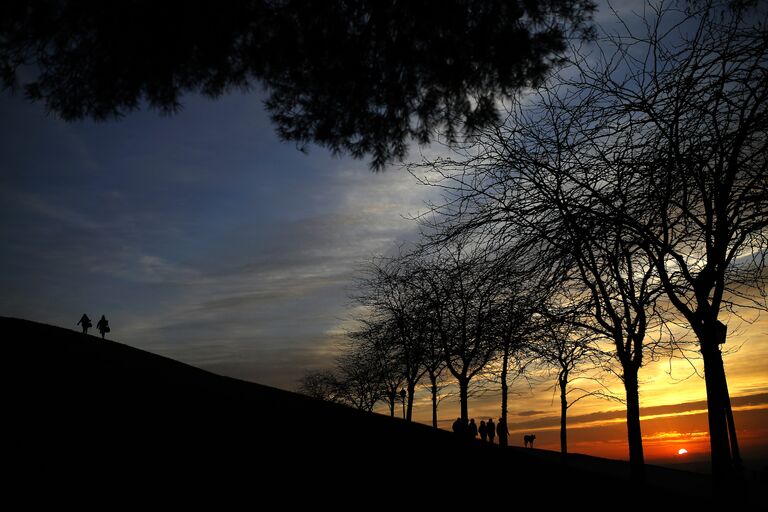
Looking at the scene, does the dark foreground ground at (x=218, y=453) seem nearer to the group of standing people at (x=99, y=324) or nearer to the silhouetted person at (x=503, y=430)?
the silhouetted person at (x=503, y=430)

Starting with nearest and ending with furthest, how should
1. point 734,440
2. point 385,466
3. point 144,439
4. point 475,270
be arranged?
point 144,439 → point 385,466 → point 475,270 → point 734,440

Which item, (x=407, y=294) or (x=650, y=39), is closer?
(x=650, y=39)

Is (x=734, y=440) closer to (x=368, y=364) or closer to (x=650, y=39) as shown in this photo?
(x=650, y=39)

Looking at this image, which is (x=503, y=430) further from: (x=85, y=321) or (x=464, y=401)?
(x=85, y=321)

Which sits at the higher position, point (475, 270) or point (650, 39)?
point (650, 39)

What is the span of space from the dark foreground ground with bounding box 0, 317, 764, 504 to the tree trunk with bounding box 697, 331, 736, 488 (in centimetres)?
32

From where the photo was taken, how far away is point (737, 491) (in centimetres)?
843

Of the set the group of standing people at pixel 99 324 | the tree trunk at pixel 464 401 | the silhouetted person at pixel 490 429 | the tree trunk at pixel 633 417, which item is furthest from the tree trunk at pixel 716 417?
the group of standing people at pixel 99 324

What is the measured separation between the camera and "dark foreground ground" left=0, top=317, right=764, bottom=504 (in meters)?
5.35

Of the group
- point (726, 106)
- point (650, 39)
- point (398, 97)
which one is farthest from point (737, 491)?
point (398, 97)

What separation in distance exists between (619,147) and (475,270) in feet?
9.87

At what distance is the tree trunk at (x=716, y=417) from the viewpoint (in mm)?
8375

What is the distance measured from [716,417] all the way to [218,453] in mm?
7305

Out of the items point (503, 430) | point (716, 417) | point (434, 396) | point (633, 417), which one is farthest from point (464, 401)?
point (716, 417)
